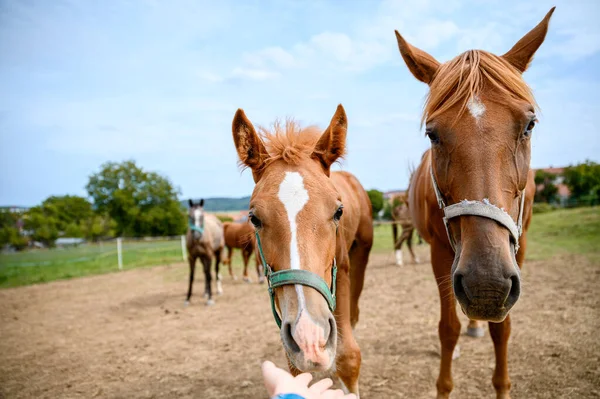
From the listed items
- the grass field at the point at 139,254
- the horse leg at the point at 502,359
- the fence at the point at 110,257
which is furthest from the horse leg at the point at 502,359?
the fence at the point at 110,257

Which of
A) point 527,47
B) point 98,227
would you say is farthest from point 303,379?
point 98,227

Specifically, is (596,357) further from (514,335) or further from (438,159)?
(438,159)

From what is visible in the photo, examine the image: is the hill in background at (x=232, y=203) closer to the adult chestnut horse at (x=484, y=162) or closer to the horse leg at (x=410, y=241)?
the adult chestnut horse at (x=484, y=162)

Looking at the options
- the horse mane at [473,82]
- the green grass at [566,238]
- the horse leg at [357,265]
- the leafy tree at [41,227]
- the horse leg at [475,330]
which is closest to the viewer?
the horse mane at [473,82]

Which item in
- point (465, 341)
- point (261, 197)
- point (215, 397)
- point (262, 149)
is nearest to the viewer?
point (261, 197)

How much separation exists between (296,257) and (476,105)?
1.34 m

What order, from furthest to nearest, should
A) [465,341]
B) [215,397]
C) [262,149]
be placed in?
1. [465,341]
2. [215,397]
3. [262,149]

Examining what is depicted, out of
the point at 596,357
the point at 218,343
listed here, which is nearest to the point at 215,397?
the point at 218,343

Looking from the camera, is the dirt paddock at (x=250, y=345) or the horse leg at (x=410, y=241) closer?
the dirt paddock at (x=250, y=345)

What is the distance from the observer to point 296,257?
193 cm

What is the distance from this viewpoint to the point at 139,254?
2311cm

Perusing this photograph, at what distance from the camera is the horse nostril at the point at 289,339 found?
170cm

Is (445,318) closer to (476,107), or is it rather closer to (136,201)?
(476,107)

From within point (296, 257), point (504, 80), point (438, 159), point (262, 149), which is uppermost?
point (504, 80)
